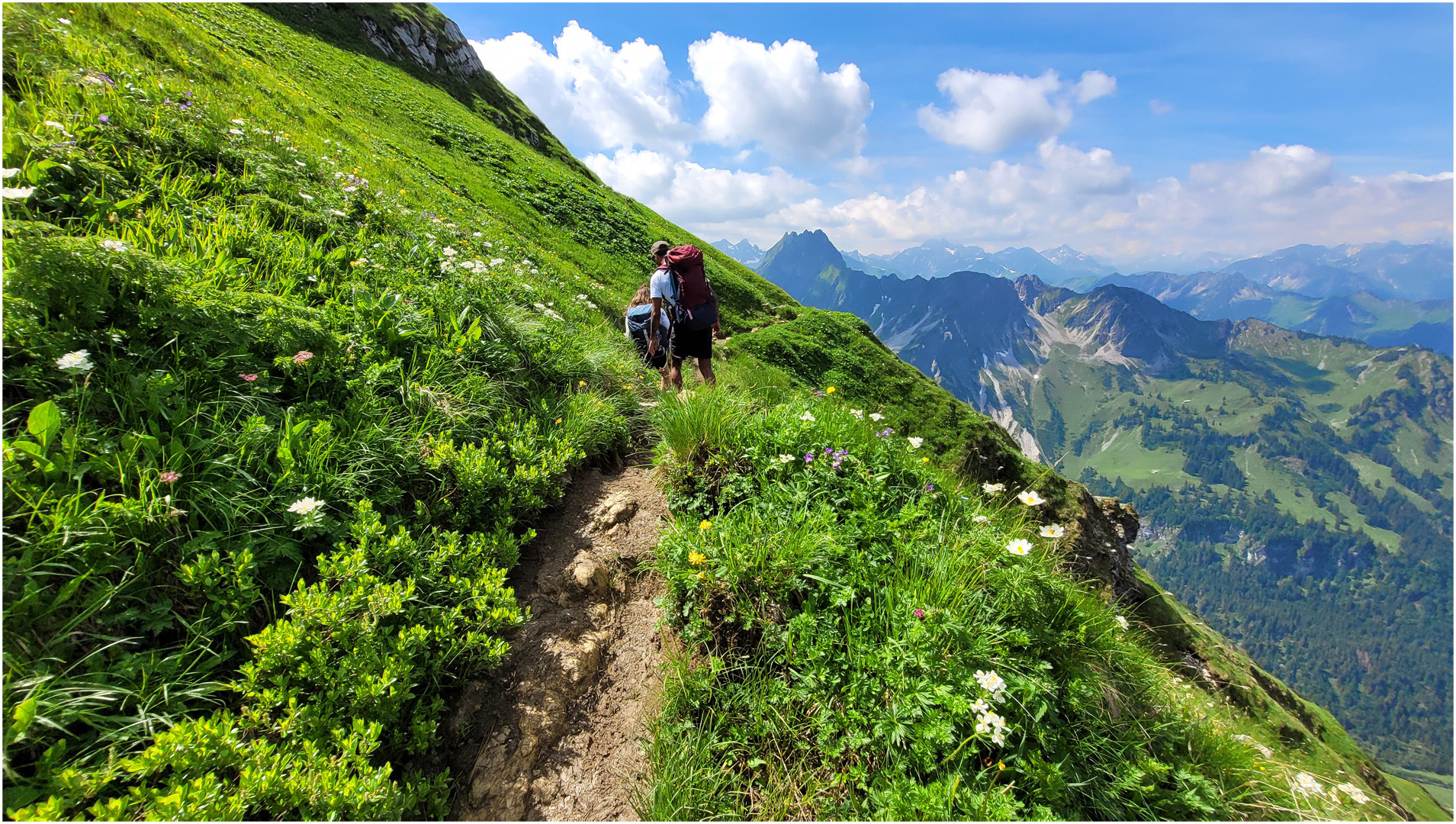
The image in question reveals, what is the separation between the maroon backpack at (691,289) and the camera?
7.93 meters

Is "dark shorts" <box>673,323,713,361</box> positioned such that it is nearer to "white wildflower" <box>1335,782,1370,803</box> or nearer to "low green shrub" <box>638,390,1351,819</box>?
"low green shrub" <box>638,390,1351,819</box>

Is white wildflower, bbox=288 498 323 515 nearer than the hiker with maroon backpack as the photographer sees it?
Yes

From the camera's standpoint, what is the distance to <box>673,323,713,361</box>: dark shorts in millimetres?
8258

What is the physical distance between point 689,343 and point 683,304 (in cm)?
60

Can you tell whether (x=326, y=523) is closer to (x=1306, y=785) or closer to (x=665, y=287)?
(x=665, y=287)

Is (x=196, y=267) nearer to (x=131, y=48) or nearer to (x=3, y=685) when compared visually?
(x=3, y=685)

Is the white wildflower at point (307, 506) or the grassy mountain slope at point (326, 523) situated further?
the white wildflower at point (307, 506)

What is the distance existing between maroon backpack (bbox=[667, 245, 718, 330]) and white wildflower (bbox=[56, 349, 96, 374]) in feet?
19.4

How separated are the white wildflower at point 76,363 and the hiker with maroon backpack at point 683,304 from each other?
543 cm

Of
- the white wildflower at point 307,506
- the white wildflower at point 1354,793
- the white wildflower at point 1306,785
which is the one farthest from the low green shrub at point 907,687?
the white wildflower at point 307,506

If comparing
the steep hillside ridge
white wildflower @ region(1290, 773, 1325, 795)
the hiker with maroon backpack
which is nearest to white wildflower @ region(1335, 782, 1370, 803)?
white wildflower @ region(1290, 773, 1325, 795)

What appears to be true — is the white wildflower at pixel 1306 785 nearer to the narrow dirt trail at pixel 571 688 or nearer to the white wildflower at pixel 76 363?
the narrow dirt trail at pixel 571 688

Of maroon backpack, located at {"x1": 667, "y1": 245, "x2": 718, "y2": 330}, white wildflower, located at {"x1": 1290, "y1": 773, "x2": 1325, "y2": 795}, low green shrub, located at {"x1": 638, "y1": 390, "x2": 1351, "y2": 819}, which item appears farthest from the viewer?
maroon backpack, located at {"x1": 667, "y1": 245, "x2": 718, "y2": 330}

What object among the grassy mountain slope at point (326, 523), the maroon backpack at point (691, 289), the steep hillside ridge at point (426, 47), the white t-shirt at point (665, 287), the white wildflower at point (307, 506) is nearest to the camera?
the grassy mountain slope at point (326, 523)
